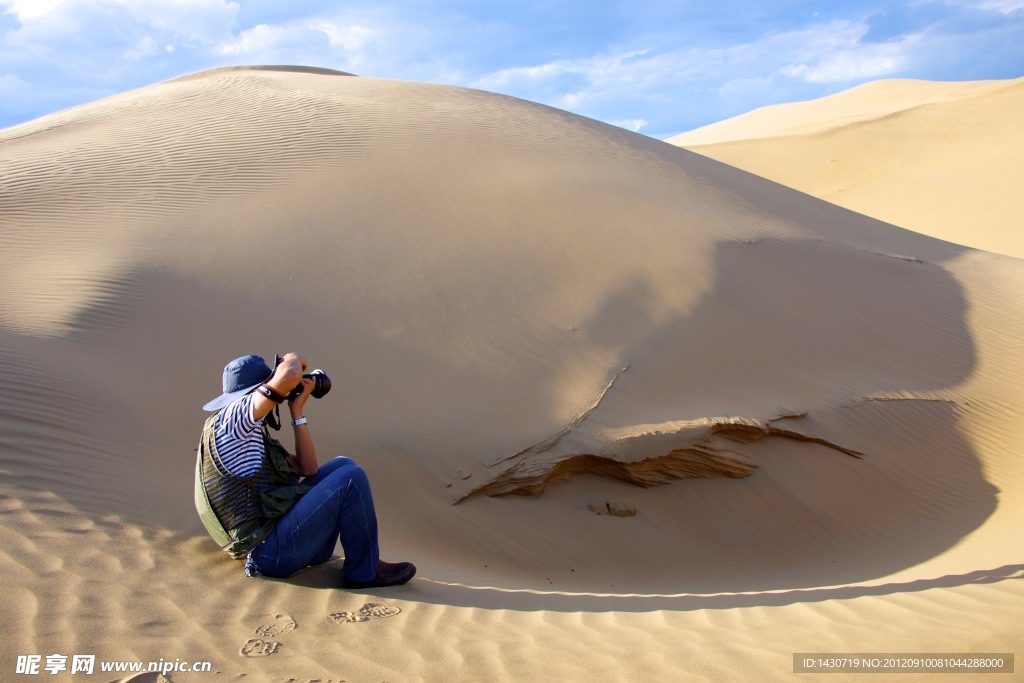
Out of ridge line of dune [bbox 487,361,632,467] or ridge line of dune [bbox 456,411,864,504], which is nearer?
ridge line of dune [bbox 456,411,864,504]

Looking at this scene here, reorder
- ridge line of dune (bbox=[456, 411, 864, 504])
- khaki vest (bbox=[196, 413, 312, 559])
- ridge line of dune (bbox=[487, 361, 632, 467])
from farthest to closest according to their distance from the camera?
ridge line of dune (bbox=[487, 361, 632, 467]) → ridge line of dune (bbox=[456, 411, 864, 504]) → khaki vest (bbox=[196, 413, 312, 559])

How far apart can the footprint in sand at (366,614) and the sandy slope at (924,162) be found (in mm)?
20418

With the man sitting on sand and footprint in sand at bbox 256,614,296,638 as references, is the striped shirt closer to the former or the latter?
the man sitting on sand

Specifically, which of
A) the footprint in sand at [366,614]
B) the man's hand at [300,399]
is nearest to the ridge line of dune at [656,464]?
the footprint in sand at [366,614]

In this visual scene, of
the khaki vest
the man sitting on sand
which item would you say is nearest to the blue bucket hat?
the man sitting on sand

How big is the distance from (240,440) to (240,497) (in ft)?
0.96

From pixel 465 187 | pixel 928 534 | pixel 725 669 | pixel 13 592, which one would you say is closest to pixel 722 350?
pixel 928 534

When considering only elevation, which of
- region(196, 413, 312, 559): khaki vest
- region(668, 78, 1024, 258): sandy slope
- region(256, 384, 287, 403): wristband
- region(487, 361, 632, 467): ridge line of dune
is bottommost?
region(487, 361, 632, 467): ridge line of dune

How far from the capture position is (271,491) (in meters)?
4.00

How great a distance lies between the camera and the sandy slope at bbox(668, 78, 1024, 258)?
2370 centimetres

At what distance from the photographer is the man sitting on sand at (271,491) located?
385cm

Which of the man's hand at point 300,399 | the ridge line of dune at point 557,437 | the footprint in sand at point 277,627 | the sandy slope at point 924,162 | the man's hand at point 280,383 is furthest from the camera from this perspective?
the sandy slope at point 924,162

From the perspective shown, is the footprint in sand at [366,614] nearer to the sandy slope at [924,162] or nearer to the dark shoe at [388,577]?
the dark shoe at [388,577]

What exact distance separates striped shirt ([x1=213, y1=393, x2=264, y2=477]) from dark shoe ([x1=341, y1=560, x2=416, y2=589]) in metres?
0.82
